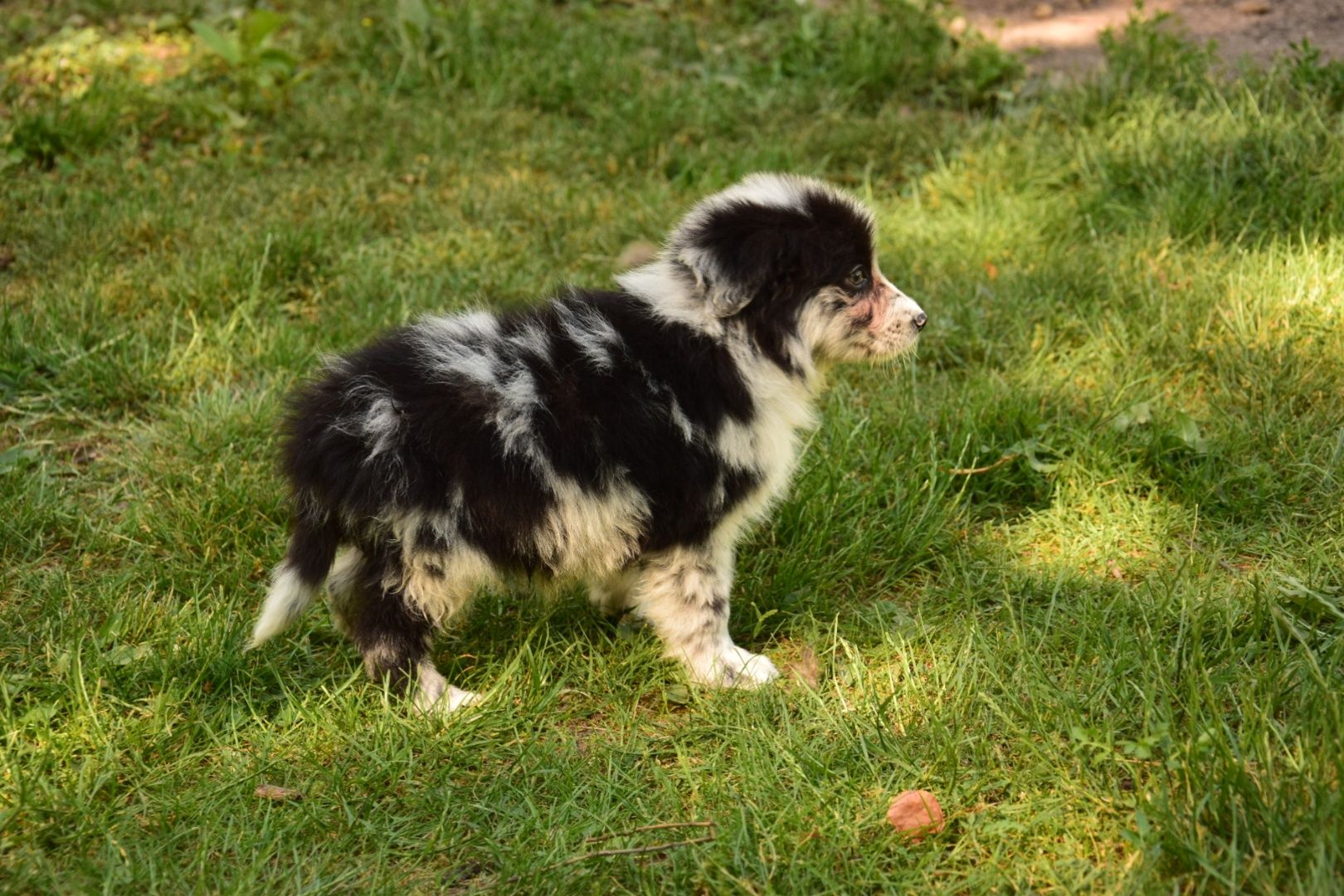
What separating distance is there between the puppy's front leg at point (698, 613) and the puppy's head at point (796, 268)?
0.67 meters

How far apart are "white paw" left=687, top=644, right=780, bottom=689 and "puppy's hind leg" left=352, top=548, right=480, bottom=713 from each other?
2.16 feet

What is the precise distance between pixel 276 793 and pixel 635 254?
3353 millimetres

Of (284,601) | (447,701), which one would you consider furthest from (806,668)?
(284,601)

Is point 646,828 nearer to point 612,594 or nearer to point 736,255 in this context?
point 612,594

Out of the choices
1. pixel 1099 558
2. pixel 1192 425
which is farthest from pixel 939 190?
pixel 1099 558

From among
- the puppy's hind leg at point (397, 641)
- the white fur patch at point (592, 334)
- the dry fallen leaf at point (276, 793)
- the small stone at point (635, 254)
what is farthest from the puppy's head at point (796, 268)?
the small stone at point (635, 254)

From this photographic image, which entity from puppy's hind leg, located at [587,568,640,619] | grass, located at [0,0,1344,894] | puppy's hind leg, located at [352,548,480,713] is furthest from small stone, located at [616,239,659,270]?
puppy's hind leg, located at [352,548,480,713]

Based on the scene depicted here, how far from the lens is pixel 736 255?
3596 millimetres

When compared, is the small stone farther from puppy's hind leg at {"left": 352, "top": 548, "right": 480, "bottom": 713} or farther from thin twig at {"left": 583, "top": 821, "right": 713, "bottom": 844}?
thin twig at {"left": 583, "top": 821, "right": 713, "bottom": 844}

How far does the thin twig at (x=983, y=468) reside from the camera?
14.8 ft

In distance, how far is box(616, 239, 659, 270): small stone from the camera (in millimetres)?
5949

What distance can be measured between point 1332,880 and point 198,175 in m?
6.14

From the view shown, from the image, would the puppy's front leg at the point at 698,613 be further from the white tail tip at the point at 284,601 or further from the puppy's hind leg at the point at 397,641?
the white tail tip at the point at 284,601

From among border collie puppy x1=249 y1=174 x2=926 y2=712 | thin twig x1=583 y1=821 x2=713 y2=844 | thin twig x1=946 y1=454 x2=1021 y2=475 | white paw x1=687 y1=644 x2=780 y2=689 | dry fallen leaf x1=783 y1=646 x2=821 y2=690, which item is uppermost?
border collie puppy x1=249 y1=174 x2=926 y2=712
